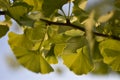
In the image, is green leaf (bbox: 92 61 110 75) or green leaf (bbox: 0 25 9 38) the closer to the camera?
green leaf (bbox: 0 25 9 38)

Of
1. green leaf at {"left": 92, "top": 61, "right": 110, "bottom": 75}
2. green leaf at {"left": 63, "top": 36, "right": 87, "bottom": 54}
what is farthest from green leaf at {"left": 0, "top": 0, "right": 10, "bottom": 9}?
green leaf at {"left": 92, "top": 61, "right": 110, "bottom": 75}

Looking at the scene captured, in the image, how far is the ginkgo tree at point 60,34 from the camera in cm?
41

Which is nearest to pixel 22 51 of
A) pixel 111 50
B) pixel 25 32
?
pixel 25 32

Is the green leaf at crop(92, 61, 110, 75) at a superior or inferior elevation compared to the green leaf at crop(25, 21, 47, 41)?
inferior

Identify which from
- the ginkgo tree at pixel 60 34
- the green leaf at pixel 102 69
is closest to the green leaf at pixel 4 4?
the ginkgo tree at pixel 60 34

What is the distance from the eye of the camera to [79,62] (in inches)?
19.0

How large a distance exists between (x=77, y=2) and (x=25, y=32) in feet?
0.30

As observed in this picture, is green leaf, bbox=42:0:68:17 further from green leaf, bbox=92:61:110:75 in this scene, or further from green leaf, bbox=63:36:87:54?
green leaf, bbox=92:61:110:75

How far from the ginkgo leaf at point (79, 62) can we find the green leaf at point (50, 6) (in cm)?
7

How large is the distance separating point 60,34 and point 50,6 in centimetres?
5

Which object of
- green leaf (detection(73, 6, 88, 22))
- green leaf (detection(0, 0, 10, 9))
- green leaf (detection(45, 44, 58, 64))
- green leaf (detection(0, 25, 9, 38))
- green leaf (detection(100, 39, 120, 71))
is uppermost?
green leaf (detection(0, 0, 10, 9))

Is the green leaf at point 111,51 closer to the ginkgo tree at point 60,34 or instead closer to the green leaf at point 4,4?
the ginkgo tree at point 60,34

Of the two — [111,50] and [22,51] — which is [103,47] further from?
[22,51]

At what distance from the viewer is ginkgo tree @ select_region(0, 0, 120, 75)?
0.41 metres
